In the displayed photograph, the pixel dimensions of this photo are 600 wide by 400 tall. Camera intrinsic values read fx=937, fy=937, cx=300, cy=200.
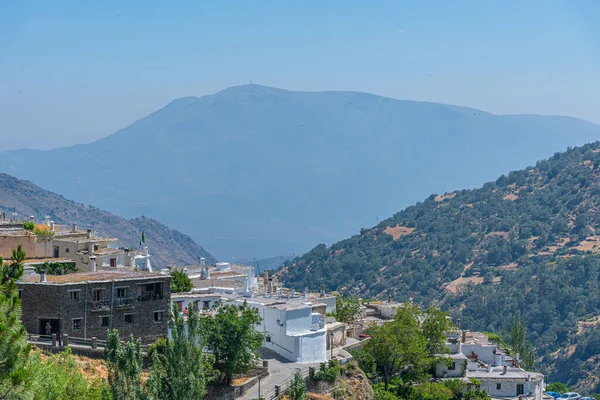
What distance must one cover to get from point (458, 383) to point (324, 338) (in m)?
10.3

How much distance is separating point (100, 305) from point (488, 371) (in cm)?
2729

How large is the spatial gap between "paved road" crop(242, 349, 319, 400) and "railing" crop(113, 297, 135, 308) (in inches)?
252

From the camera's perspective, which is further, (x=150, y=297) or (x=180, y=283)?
(x=180, y=283)

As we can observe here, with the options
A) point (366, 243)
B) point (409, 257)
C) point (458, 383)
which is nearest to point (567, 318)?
point (409, 257)

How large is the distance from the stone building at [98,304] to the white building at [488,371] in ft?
66.2

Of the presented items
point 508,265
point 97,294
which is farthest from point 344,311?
point 508,265

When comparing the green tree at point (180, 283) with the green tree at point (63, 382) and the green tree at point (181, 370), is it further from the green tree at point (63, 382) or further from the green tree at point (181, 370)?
the green tree at point (181, 370)

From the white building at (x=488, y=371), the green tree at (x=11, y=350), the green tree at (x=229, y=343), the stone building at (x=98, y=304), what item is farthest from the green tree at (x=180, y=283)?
the green tree at (x=11, y=350)

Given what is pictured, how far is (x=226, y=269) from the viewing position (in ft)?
214

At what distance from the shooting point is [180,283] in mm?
50719

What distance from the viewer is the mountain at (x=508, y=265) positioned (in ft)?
417

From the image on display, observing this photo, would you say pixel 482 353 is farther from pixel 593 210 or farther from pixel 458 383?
pixel 593 210

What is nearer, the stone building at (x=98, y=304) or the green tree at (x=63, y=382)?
the green tree at (x=63, y=382)

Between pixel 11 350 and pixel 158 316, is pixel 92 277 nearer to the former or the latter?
pixel 158 316
